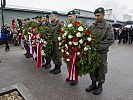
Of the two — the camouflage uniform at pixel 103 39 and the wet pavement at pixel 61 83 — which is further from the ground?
the camouflage uniform at pixel 103 39

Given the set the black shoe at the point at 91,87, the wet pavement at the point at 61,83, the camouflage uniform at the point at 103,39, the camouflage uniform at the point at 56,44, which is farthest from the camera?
the camouflage uniform at the point at 56,44

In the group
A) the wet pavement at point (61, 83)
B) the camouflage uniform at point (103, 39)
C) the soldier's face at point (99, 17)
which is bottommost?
the wet pavement at point (61, 83)

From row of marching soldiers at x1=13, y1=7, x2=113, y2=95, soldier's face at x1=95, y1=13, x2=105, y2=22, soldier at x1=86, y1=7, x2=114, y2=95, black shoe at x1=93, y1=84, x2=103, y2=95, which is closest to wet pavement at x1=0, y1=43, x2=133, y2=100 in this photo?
black shoe at x1=93, y1=84, x2=103, y2=95

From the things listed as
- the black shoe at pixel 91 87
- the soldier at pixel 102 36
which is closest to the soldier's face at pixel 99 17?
the soldier at pixel 102 36

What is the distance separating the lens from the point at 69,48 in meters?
4.54

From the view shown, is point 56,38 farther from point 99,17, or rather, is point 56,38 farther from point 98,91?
point 98,91

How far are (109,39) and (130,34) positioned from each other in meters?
13.6

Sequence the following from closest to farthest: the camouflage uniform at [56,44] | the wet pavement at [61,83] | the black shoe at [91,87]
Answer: the wet pavement at [61,83], the black shoe at [91,87], the camouflage uniform at [56,44]

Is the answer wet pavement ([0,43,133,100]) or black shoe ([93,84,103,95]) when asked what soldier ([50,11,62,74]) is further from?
black shoe ([93,84,103,95])

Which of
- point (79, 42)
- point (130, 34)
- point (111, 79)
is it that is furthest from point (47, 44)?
point (130, 34)

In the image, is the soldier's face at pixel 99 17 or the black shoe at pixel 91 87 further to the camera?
the black shoe at pixel 91 87

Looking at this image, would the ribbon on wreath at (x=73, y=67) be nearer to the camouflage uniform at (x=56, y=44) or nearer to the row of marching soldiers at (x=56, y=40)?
the row of marching soldiers at (x=56, y=40)

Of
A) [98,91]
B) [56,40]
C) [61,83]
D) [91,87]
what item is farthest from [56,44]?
[98,91]

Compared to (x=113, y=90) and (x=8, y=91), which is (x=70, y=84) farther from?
(x=8, y=91)
